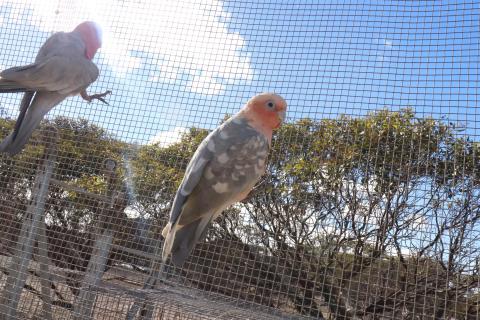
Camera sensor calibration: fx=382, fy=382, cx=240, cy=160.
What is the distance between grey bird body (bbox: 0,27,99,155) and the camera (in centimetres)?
133

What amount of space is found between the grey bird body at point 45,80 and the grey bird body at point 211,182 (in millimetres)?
689

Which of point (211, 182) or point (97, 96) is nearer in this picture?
point (211, 182)

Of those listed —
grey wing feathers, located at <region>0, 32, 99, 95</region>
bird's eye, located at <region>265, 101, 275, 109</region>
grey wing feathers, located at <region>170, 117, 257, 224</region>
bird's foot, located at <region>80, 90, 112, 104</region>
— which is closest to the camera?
grey wing feathers, located at <region>170, 117, 257, 224</region>

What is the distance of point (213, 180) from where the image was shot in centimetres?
106

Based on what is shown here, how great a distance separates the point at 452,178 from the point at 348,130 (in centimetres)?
49

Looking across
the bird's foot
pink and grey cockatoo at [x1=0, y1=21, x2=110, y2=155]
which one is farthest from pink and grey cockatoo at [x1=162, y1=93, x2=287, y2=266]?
the bird's foot

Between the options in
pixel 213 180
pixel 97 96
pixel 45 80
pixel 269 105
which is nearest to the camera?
pixel 213 180

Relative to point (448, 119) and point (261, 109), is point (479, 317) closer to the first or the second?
point (448, 119)

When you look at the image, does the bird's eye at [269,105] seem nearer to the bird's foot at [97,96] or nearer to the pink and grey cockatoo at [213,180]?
the pink and grey cockatoo at [213,180]

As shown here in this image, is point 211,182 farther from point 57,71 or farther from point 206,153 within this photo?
point 57,71

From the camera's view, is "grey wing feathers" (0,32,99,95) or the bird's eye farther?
"grey wing feathers" (0,32,99,95)

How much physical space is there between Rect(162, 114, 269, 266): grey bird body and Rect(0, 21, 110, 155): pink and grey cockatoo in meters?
0.69

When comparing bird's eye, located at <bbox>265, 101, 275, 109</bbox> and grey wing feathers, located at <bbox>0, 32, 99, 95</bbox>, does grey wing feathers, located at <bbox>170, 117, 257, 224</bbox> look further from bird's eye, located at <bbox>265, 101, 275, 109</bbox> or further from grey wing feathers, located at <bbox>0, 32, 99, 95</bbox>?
grey wing feathers, located at <bbox>0, 32, 99, 95</bbox>

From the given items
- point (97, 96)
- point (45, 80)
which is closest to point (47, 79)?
point (45, 80)
